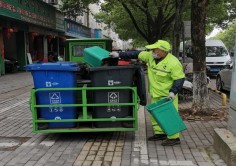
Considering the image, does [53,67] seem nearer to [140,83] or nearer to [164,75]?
[140,83]

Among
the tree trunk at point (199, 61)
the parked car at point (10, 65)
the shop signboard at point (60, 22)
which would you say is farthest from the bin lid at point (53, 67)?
the shop signboard at point (60, 22)

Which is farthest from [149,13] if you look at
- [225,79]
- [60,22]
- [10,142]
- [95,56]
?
[10,142]

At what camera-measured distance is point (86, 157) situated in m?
5.36

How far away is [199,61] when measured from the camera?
8.23 metres

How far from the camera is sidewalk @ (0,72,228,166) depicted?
518 cm

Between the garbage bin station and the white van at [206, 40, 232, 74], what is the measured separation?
51.8 feet

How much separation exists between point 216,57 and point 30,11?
40.6ft

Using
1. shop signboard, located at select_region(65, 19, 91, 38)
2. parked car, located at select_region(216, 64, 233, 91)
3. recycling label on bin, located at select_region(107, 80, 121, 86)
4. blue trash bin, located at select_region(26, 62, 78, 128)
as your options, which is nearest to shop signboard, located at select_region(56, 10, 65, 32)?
shop signboard, located at select_region(65, 19, 91, 38)

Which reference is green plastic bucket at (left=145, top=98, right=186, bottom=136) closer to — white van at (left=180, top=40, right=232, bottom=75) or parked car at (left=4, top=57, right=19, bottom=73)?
white van at (left=180, top=40, right=232, bottom=75)

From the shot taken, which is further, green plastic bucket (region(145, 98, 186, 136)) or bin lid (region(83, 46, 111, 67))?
bin lid (region(83, 46, 111, 67))

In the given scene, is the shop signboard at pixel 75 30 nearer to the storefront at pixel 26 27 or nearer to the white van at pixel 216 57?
the storefront at pixel 26 27

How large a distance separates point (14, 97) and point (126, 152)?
743 centimetres

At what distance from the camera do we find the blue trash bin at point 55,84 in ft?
20.0

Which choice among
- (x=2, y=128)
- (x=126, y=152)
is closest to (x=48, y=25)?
(x=2, y=128)
